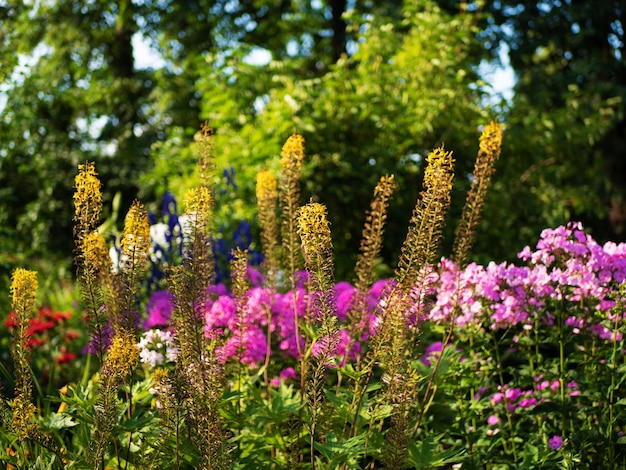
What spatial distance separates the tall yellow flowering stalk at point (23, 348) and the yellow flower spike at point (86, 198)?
244 mm

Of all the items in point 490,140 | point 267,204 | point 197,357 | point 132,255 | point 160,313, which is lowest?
point 160,313

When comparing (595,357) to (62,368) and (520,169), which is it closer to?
(62,368)

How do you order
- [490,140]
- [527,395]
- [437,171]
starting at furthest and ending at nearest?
1. [527,395]
2. [490,140]
3. [437,171]

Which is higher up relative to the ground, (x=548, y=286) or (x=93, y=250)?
(x=93, y=250)

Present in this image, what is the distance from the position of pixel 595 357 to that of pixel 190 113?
11.1 m

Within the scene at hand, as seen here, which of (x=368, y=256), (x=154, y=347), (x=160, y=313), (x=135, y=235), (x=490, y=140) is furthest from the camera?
(x=160, y=313)

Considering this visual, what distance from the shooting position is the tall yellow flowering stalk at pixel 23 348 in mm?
2334

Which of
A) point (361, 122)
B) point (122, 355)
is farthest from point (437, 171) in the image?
point (361, 122)

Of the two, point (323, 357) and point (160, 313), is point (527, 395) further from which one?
point (160, 313)

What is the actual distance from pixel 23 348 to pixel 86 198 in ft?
1.83

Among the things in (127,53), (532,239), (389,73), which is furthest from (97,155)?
(532,239)

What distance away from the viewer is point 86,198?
247cm

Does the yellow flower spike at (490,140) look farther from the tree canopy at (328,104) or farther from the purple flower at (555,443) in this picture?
the tree canopy at (328,104)

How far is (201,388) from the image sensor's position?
2.34 meters
